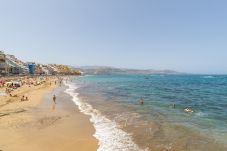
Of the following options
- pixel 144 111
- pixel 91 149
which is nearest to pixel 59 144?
pixel 91 149

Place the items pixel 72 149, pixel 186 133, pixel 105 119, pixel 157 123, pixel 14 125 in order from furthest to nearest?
pixel 105 119 → pixel 157 123 → pixel 14 125 → pixel 186 133 → pixel 72 149

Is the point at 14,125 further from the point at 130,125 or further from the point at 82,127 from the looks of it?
the point at 130,125

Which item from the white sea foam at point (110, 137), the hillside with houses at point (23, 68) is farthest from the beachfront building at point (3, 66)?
the white sea foam at point (110, 137)

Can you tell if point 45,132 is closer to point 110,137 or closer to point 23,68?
point 110,137

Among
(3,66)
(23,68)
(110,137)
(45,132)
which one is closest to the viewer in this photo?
(110,137)

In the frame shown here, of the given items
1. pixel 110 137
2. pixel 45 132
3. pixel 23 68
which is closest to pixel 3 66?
pixel 23 68

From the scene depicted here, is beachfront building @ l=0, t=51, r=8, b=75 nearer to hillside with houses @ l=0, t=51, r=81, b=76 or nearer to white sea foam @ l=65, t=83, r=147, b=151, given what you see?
hillside with houses @ l=0, t=51, r=81, b=76

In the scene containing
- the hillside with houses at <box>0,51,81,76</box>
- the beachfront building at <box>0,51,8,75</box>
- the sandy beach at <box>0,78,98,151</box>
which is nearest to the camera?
the sandy beach at <box>0,78,98,151</box>

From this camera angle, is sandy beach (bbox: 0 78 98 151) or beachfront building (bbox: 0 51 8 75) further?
beachfront building (bbox: 0 51 8 75)

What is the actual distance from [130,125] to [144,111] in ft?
21.5

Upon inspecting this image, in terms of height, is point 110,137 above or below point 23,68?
below

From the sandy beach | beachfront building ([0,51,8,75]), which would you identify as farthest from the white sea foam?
beachfront building ([0,51,8,75])

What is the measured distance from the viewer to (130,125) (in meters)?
17.3

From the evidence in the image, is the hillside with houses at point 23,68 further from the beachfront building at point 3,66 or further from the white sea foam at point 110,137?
the white sea foam at point 110,137
